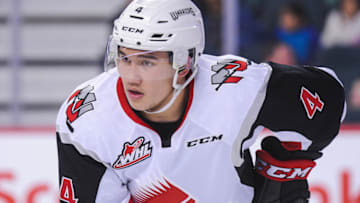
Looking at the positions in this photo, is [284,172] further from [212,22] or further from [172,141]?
[212,22]

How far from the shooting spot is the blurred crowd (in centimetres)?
426

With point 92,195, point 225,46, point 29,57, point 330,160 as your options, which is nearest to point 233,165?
point 92,195

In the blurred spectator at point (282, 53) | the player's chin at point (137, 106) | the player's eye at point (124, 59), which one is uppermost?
the player's eye at point (124, 59)

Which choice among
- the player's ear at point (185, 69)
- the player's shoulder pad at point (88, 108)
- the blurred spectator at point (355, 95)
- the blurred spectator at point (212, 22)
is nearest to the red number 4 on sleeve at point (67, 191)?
the player's shoulder pad at point (88, 108)

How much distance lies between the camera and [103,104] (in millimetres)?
2193

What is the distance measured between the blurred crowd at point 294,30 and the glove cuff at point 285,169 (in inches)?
74.9

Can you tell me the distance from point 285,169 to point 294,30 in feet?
7.06

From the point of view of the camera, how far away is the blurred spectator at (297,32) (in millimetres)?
4340

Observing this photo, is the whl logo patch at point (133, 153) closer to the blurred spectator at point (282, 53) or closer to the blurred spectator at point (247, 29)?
the blurred spectator at point (247, 29)

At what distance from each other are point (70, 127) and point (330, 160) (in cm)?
190

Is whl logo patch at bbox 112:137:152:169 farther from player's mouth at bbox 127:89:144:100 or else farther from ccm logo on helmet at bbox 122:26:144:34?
ccm logo on helmet at bbox 122:26:144:34

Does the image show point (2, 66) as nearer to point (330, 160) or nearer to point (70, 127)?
point (330, 160)

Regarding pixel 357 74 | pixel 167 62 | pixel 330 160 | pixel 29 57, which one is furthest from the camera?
pixel 29 57

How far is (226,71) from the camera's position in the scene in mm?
2256
